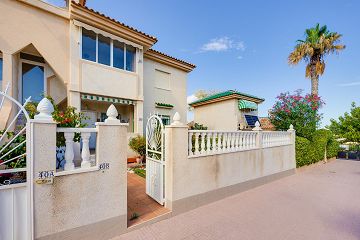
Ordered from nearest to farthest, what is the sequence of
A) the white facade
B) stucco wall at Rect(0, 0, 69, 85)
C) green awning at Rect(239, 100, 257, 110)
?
stucco wall at Rect(0, 0, 69, 85) → the white facade → green awning at Rect(239, 100, 257, 110)

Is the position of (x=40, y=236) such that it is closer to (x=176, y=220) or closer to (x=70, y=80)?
(x=176, y=220)

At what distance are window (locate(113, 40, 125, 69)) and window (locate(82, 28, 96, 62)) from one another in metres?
1.27

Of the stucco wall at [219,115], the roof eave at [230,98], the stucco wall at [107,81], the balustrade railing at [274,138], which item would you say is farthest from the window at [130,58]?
the stucco wall at [219,115]

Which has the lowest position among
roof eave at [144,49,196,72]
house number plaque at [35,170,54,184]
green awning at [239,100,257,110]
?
house number plaque at [35,170,54,184]

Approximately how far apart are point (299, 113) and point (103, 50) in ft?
45.8

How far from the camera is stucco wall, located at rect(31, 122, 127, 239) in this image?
3.16m

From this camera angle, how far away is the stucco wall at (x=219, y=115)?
1778 centimetres

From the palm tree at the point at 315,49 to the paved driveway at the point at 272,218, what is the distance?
1388 cm

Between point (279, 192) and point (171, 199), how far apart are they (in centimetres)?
503

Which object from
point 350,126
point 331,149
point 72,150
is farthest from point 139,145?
point 350,126

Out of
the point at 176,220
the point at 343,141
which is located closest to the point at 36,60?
the point at 176,220

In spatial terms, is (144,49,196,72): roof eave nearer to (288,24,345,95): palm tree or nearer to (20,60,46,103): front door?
(20,60,46,103): front door

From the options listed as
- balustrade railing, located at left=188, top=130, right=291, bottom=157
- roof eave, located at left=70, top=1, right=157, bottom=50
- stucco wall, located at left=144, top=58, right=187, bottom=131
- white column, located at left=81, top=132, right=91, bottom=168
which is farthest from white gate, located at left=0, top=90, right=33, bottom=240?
stucco wall, located at left=144, top=58, right=187, bottom=131

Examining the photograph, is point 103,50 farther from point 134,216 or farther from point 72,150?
point 134,216
